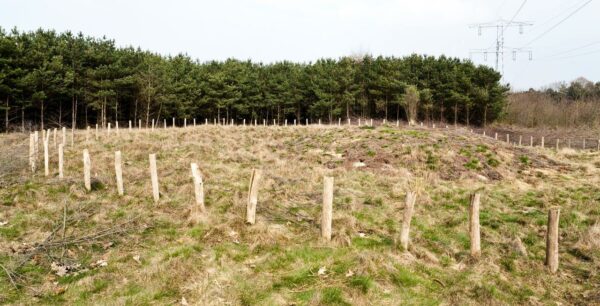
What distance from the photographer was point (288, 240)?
8555mm

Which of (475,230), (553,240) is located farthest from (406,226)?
(553,240)

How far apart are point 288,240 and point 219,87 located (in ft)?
152

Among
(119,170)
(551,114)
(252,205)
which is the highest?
(551,114)

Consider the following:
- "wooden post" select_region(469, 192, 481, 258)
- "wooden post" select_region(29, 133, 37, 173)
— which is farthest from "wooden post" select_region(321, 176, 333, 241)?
"wooden post" select_region(29, 133, 37, 173)

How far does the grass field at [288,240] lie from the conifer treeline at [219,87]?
27.3m

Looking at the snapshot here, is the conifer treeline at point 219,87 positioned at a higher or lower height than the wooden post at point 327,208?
higher

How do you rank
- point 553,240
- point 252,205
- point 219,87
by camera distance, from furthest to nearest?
point 219,87 < point 252,205 < point 553,240

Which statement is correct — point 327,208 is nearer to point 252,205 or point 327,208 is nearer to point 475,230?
point 252,205

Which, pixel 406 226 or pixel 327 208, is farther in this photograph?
pixel 327 208

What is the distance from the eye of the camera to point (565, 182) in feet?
50.7

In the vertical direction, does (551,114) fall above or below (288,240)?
above

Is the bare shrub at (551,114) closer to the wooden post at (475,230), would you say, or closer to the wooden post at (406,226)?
the wooden post at (475,230)

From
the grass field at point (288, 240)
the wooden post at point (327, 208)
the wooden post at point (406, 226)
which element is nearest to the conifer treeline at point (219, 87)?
the grass field at point (288, 240)

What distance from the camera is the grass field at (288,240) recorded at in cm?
667
